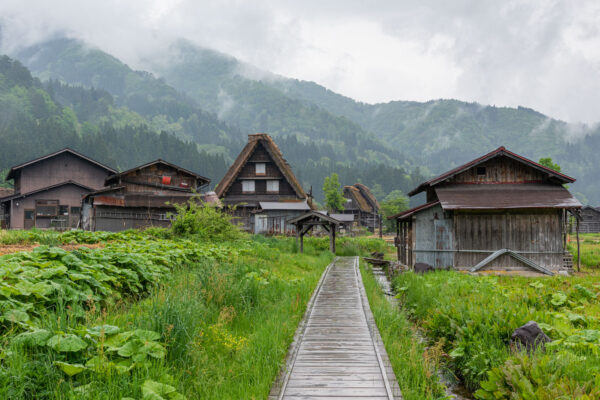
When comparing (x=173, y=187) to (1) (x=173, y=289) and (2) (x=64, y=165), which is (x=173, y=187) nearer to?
(2) (x=64, y=165)

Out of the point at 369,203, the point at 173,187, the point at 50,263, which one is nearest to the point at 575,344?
the point at 50,263

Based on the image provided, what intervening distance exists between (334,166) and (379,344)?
134 meters

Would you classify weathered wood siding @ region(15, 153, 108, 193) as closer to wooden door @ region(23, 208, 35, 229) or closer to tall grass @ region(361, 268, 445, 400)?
wooden door @ region(23, 208, 35, 229)

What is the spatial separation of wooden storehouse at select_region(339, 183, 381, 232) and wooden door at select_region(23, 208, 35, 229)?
163 feet

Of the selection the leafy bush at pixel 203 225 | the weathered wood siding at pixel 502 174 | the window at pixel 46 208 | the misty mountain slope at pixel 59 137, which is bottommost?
the leafy bush at pixel 203 225

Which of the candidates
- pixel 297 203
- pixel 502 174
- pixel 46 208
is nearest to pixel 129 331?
pixel 502 174

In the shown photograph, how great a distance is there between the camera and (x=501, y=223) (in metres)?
19.9

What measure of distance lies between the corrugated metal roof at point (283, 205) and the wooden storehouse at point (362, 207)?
38.6 metres

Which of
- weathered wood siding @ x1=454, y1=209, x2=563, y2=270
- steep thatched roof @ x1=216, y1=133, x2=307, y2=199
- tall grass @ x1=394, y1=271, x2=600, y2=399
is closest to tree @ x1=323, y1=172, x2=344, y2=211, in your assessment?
steep thatched roof @ x1=216, y1=133, x2=307, y2=199

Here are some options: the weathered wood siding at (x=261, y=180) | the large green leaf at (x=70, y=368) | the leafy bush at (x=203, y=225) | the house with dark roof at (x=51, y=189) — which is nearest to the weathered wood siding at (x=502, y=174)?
the leafy bush at (x=203, y=225)

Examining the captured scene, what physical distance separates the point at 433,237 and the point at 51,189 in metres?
32.4

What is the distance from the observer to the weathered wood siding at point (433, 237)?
2030 cm

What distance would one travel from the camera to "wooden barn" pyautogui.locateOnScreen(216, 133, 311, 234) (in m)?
36.7

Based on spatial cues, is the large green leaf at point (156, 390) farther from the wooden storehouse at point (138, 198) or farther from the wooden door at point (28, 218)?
the wooden door at point (28, 218)
